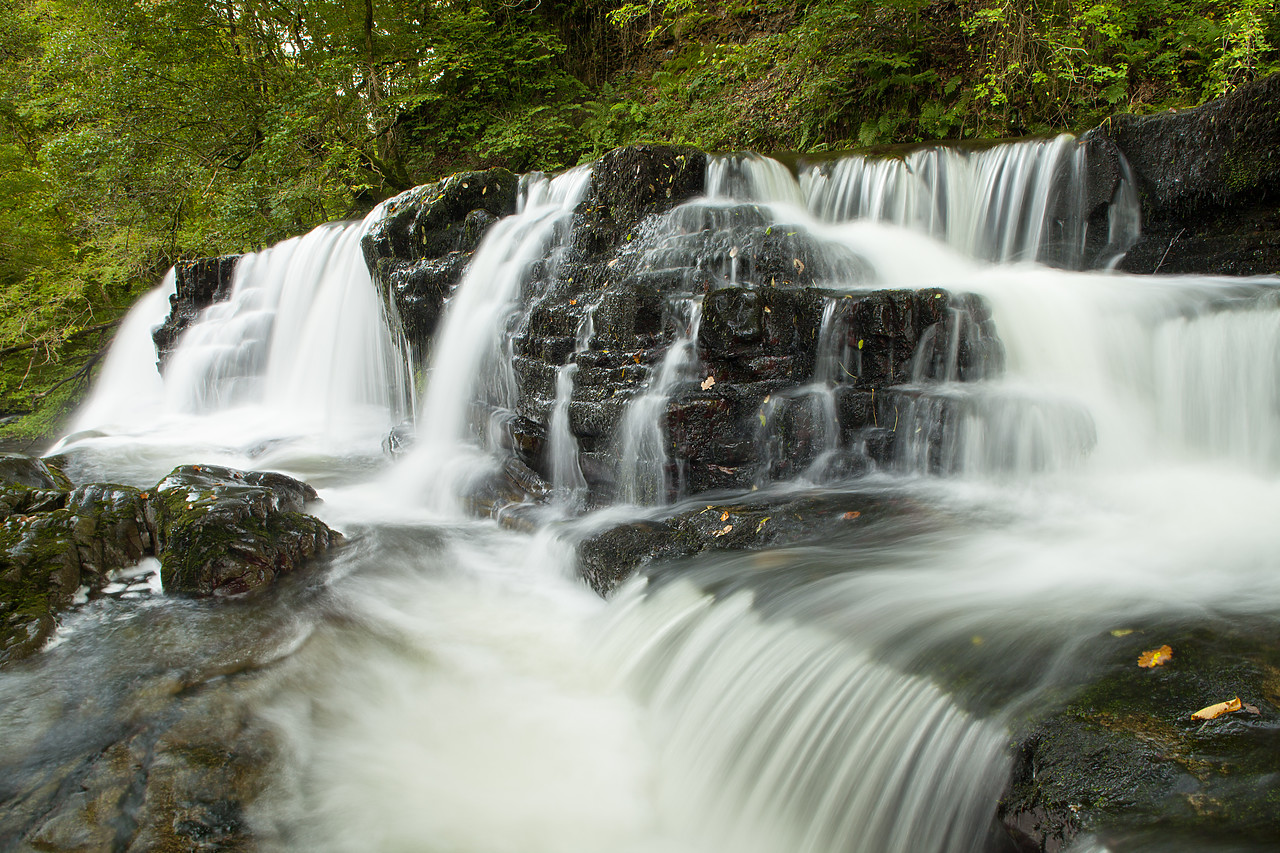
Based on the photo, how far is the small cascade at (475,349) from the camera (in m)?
6.46

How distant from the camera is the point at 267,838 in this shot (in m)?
2.42

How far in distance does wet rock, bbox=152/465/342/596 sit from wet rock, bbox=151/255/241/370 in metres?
8.01

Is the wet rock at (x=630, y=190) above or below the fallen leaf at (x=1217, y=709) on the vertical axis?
above

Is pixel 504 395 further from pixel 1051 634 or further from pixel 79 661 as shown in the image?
pixel 1051 634

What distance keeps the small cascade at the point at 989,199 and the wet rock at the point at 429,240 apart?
3.63m

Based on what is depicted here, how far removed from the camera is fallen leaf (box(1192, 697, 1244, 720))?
1.91m

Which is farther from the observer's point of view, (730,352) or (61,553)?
(730,352)

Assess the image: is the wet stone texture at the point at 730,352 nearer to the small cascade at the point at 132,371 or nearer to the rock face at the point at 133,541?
the rock face at the point at 133,541

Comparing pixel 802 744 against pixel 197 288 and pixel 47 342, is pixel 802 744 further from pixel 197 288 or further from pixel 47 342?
pixel 47 342

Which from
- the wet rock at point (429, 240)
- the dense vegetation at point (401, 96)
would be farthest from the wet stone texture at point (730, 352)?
the dense vegetation at point (401, 96)

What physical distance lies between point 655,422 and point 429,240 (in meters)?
4.68

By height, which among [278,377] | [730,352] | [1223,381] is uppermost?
[730,352]

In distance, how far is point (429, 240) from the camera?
8.07 m

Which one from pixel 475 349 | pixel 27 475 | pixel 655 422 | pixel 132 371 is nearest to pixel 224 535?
pixel 27 475
